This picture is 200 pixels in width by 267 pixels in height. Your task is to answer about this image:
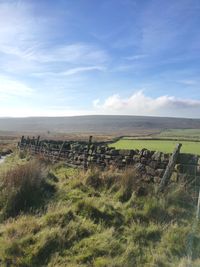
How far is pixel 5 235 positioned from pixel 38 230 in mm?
619

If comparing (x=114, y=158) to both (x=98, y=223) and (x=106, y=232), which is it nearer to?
(x=98, y=223)

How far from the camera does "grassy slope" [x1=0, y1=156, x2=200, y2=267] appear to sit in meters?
5.17

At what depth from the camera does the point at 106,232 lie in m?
5.99

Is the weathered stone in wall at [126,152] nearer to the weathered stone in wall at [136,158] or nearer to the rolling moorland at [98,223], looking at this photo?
the weathered stone in wall at [136,158]

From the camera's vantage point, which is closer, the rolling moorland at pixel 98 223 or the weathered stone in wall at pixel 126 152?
the rolling moorland at pixel 98 223

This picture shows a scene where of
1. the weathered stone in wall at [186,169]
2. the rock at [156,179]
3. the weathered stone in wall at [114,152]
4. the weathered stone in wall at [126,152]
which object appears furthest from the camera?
the weathered stone in wall at [114,152]

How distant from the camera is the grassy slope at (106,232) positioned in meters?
5.17

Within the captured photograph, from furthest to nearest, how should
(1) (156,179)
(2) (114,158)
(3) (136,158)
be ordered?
(2) (114,158) → (3) (136,158) → (1) (156,179)

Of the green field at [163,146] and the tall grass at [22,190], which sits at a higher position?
the green field at [163,146]

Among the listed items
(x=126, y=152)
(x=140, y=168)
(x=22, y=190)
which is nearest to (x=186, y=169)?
(x=140, y=168)

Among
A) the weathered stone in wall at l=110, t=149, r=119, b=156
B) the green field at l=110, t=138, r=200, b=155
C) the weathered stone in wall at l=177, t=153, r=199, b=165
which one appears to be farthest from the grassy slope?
the green field at l=110, t=138, r=200, b=155

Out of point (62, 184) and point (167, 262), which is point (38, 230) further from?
point (62, 184)

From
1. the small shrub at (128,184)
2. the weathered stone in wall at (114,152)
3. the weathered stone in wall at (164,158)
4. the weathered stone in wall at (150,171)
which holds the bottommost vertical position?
the small shrub at (128,184)

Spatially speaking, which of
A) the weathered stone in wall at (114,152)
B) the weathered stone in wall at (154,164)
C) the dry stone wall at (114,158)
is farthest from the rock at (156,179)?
the weathered stone in wall at (114,152)
